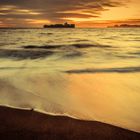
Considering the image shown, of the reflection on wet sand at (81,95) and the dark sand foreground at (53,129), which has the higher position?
the dark sand foreground at (53,129)

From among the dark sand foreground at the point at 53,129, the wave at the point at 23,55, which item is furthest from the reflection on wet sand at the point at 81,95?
the wave at the point at 23,55

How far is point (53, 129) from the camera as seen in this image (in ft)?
8.19

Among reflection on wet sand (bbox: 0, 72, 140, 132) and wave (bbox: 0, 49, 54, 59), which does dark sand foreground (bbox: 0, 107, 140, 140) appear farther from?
wave (bbox: 0, 49, 54, 59)

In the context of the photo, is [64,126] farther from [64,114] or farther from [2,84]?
[2,84]

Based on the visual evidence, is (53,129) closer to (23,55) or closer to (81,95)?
(81,95)

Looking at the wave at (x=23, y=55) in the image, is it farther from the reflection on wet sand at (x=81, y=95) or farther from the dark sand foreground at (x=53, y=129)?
the dark sand foreground at (x=53, y=129)

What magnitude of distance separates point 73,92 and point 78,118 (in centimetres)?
130

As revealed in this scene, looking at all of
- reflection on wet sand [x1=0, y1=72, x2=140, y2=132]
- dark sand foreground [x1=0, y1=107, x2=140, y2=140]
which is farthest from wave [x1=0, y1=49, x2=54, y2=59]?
Answer: dark sand foreground [x1=0, y1=107, x2=140, y2=140]

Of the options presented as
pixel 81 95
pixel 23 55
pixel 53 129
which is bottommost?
pixel 23 55

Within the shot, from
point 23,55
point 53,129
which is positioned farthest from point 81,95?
point 23,55

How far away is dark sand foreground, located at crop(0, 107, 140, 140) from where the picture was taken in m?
2.35

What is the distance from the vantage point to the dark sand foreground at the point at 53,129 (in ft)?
7.70

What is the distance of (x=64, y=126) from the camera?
8.44 feet

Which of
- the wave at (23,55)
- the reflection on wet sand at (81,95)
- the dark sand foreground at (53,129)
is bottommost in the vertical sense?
the wave at (23,55)
